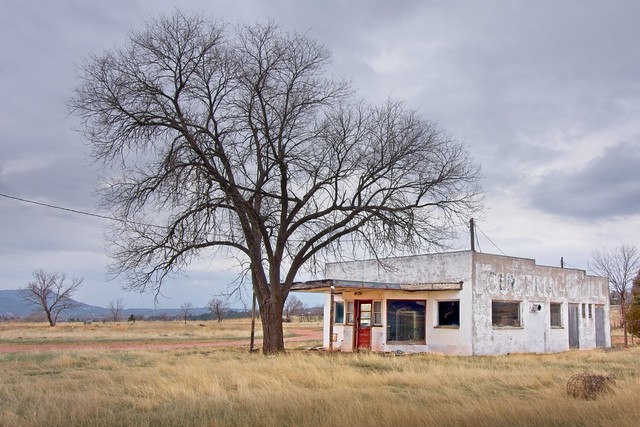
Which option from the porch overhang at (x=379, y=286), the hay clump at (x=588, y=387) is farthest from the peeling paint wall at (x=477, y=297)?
the hay clump at (x=588, y=387)

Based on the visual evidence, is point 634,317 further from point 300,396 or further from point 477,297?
point 300,396

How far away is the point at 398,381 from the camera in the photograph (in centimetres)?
1566

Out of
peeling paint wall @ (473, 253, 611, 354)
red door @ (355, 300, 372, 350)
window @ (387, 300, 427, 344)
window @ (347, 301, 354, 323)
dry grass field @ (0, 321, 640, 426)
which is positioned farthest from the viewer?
window @ (347, 301, 354, 323)

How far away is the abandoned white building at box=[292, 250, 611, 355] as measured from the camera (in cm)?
2795

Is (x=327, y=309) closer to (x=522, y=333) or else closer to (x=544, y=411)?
(x=522, y=333)

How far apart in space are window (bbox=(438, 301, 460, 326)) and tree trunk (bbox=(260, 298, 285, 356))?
8.30 metres

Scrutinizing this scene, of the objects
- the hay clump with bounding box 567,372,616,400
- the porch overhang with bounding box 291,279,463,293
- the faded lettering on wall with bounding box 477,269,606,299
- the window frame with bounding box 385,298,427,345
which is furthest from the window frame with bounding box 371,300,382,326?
the hay clump with bounding box 567,372,616,400

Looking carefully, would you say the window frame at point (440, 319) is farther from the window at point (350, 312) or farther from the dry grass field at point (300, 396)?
the dry grass field at point (300, 396)

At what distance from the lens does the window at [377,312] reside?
2947cm

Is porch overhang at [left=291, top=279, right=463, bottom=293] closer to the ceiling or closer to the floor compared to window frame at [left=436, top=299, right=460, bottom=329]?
closer to the ceiling

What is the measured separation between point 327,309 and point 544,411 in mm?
22976

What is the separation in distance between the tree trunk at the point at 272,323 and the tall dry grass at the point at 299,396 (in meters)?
3.90

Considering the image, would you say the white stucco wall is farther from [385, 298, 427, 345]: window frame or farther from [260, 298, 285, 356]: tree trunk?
[260, 298, 285, 356]: tree trunk

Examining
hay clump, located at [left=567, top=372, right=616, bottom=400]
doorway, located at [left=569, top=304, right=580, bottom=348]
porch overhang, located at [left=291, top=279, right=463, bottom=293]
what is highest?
porch overhang, located at [left=291, top=279, right=463, bottom=293]
